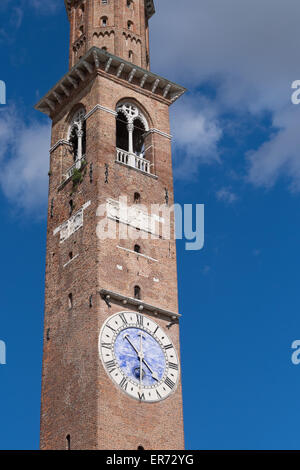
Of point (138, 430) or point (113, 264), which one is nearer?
point (138, 430)

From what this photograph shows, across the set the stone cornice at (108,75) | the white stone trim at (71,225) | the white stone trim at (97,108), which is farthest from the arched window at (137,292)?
the stone cornice at (108,75)

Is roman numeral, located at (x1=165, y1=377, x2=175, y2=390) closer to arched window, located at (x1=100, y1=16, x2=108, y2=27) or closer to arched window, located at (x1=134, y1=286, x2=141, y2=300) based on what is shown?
arched window, located at (x1=134, y1=286, x2=141, y2=300)

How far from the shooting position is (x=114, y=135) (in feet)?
149

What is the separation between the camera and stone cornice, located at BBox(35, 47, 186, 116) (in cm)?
4675

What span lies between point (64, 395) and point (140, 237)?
8362 mm

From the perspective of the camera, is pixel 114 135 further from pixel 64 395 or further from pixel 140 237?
pixel 64 395

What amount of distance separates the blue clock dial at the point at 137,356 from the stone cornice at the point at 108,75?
14.4 metres

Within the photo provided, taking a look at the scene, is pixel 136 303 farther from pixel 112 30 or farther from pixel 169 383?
pixel 112 30

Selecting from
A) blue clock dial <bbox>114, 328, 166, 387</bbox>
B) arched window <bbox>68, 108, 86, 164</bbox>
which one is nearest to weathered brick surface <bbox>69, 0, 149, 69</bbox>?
arched window <bbox>68, 108, 86, 164</bbox>

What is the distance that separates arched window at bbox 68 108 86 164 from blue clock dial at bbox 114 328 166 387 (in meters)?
10.5

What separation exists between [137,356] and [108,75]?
50.2 feet

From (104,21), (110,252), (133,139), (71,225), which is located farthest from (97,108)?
(110,252)

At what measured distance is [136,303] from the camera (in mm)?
40844
